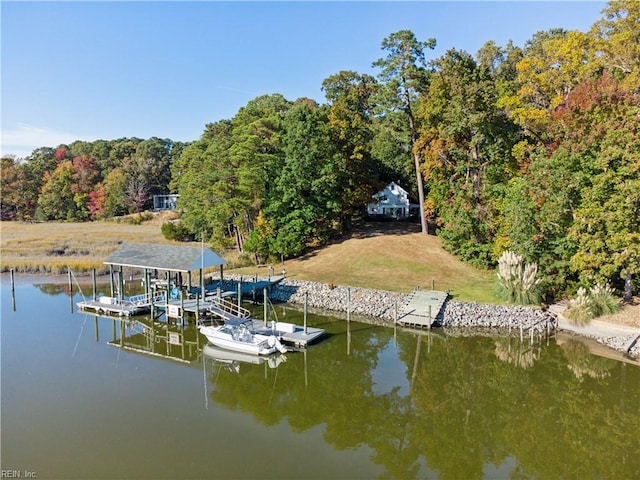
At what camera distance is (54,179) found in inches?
3226

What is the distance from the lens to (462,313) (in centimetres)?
2705

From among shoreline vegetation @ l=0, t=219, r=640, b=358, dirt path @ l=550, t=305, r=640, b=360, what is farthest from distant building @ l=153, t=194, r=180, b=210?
dirt path @ l=550, t=305, r=640, b=360

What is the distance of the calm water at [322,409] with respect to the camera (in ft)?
44.8

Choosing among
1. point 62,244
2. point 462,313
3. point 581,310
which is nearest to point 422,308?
point 462,313

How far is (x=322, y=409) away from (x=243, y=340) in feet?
22.6

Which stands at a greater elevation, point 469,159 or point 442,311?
point 469,159

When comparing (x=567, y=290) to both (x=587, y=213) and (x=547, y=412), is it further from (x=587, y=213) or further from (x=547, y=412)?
(x=547, y=412)

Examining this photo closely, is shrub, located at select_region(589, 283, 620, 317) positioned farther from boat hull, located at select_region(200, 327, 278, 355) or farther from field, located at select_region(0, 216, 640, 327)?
boat hull, located at select_region(200, 327, 278, 355)

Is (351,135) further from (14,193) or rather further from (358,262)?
(14,193)

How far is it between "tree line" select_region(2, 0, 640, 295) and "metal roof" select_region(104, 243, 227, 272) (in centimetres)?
1042

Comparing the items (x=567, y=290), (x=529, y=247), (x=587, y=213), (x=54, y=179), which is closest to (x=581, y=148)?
(x=587, y=213)

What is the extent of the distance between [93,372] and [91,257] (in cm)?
2810

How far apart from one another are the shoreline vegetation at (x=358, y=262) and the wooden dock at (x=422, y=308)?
1.22 meters

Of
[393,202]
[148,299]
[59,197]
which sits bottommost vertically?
[148,299]
